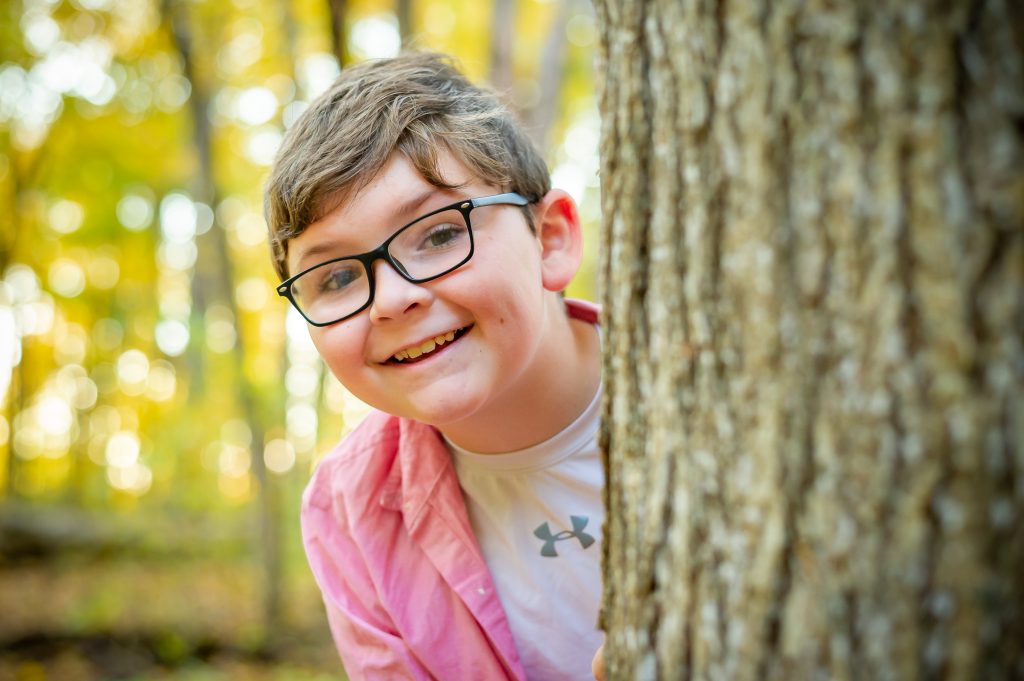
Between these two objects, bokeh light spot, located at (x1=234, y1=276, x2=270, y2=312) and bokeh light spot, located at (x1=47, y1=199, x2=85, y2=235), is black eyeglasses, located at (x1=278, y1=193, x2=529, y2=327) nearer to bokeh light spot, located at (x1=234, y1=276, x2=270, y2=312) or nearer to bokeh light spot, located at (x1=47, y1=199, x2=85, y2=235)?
bokeh light spot, located at (x1=47, y1=199, x2=85, y2=235)

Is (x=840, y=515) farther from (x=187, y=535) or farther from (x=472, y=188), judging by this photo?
(x=187, y=535)

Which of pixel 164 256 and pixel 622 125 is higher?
pixel 622 125

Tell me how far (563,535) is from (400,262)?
2.97 feet

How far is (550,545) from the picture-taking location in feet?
7.33

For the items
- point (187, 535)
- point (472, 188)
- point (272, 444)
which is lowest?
point (187, 535)

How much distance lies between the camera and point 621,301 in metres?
1.23

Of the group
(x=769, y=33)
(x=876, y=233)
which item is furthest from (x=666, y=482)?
(x=769, y=33)

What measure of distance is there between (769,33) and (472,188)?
3.34 ft

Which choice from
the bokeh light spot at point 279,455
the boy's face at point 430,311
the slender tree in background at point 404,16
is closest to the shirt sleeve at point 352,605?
the boy's face at point 430,311

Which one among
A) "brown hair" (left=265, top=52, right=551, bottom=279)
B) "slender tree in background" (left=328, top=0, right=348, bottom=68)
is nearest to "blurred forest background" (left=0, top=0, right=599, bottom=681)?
"slender tree in background" (left=328, top=0, right=348, bottom=68)

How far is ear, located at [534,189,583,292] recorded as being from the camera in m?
2.13

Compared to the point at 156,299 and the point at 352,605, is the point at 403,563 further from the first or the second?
the point at 156,299

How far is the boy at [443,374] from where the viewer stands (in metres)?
1.83

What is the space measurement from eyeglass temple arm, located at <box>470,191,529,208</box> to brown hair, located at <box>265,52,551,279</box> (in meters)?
0.05
